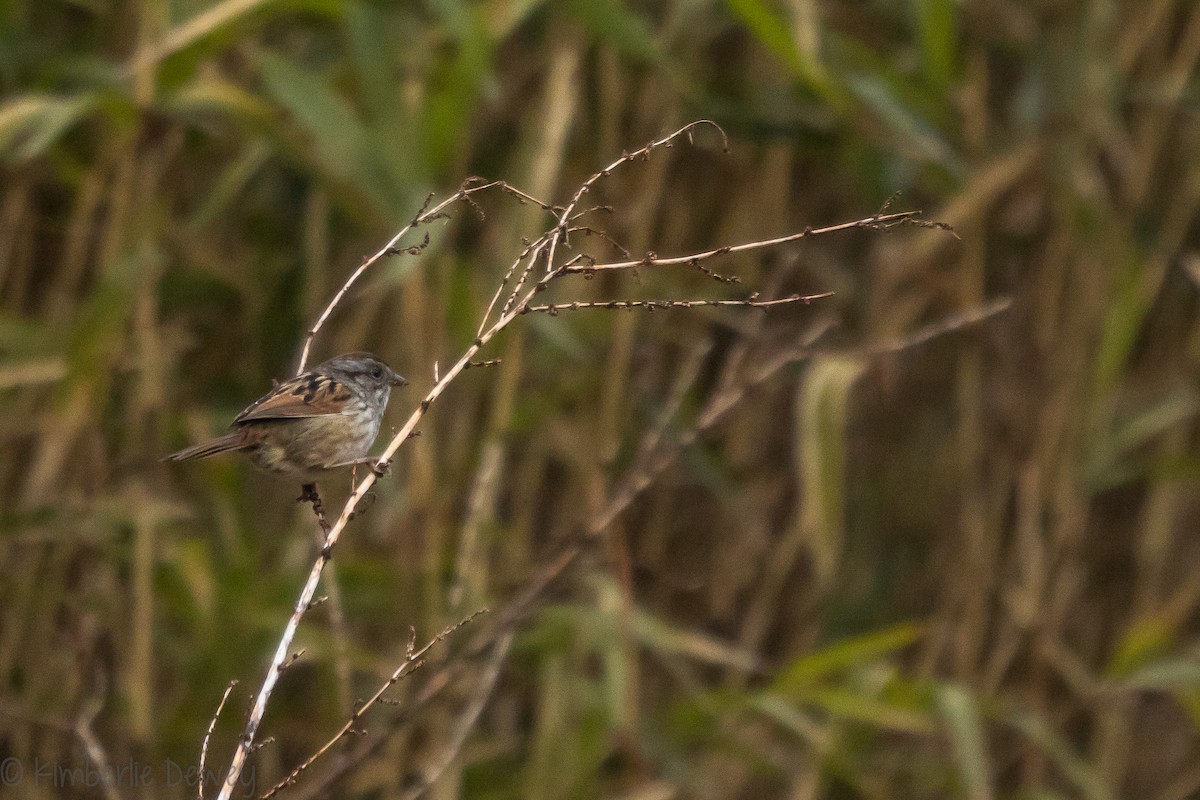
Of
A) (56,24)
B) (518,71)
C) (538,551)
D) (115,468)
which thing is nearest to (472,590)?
(538,551)

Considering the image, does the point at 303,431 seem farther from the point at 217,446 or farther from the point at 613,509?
the point at 613,509

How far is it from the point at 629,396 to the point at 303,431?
1.00 metres

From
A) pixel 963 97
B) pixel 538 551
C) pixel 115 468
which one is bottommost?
pixel 538 551

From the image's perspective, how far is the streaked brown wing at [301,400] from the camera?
225 centimetres

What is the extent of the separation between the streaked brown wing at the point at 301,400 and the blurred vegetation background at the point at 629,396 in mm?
174

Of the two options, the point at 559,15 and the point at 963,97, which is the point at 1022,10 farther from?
the point at 559,15

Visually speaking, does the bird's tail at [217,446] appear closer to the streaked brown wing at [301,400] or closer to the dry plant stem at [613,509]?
the streaked brown wing at [301,400]

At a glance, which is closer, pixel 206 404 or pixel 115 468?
pixel 115 468

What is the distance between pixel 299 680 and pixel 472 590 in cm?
53

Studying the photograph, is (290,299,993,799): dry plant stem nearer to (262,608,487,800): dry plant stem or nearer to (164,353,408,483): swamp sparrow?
(164,353,408,483): swamp sparrow

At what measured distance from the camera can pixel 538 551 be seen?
3.35m

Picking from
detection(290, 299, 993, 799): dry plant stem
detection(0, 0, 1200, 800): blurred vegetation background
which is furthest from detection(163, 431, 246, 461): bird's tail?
detection(290, 299, 993, 799): dry plant stem


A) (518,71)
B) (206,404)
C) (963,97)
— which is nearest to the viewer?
(206,404)

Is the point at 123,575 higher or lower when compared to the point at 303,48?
lower
